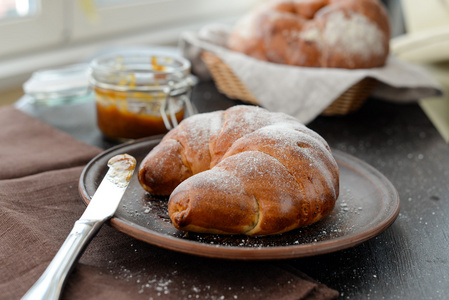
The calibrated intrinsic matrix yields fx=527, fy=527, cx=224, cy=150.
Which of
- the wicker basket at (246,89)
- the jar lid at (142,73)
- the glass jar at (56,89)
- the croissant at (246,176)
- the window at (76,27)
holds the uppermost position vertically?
the croissant at (246,176)

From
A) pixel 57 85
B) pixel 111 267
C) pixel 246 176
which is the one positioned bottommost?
pixel 57 85

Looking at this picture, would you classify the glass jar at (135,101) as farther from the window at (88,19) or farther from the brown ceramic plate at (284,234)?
the window at (88,19)

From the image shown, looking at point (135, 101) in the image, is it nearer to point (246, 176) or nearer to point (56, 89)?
point (56, 89)

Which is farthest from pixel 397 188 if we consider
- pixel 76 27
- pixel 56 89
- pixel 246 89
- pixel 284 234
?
pixel 76 27

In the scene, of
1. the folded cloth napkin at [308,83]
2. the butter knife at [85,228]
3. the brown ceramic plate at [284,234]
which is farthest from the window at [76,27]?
the butter knife at [85,228]

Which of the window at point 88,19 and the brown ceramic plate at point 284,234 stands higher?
the brown ceramic plate at point 284,234

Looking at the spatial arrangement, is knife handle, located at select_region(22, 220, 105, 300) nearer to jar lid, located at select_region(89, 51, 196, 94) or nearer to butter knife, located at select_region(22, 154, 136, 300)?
butter knife, located at select_region(22, 154, 136, 300)
